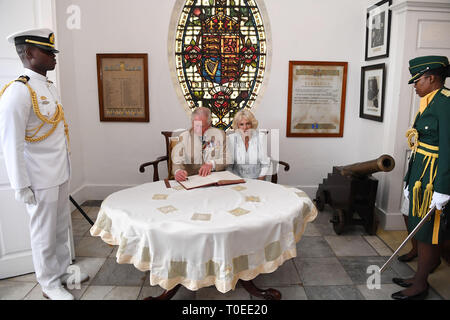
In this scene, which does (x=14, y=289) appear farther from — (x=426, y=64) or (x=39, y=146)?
(x=426, y=64)

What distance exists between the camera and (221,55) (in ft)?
13.8

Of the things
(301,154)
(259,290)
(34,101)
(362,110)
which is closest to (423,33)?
(362,110)

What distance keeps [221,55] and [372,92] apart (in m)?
1.94

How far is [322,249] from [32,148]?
260cm

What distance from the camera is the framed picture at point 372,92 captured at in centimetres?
356

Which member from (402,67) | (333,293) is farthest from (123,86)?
(333,293)

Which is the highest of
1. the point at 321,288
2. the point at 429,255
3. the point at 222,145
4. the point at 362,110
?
the point at 362,110

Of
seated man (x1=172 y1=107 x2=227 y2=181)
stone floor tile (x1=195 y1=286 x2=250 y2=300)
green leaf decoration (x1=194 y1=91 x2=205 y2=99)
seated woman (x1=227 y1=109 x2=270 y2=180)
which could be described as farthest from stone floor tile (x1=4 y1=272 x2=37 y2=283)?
green leaf decoration (x1=194 y1=91 x2=205 y2=99)

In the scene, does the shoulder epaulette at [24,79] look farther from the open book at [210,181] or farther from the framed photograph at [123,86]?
the framed photograph at [123,86]

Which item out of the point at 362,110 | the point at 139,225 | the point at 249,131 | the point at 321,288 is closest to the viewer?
the point at 139,225

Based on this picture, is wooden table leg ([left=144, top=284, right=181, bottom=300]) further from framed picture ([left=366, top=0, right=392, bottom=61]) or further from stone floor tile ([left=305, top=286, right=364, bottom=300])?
framed picture ([left=366, top=0, right=392, bottom=61])

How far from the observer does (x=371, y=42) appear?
3812 mm

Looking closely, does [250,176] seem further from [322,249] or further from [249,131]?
[322,249]

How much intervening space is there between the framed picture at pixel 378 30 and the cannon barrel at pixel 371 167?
4.03ft
